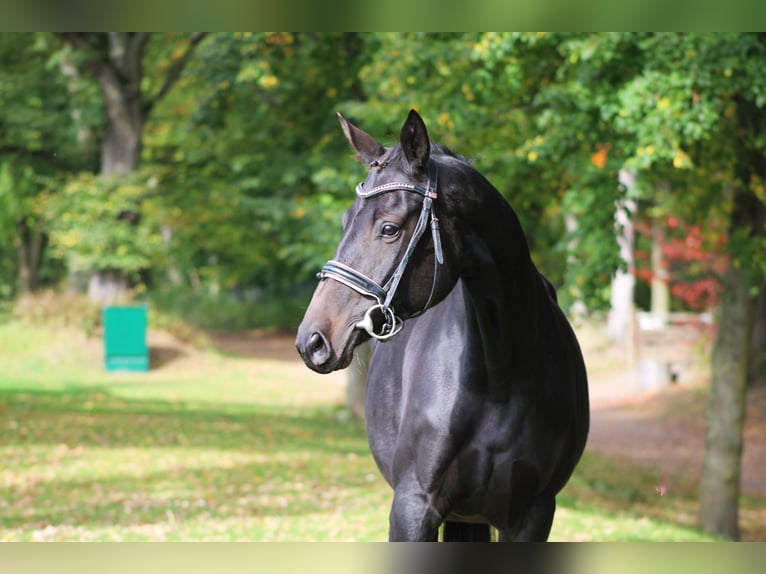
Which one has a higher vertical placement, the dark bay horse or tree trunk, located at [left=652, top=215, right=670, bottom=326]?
tree trunk, located at [left=652, top=215, right=670, bottom=326]

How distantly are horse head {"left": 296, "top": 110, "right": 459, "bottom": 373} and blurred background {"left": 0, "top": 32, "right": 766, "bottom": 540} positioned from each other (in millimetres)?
609


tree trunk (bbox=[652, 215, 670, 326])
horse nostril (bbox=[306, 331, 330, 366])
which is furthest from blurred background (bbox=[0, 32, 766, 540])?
horse nostril (bbox=[306, 331, 330, 366])

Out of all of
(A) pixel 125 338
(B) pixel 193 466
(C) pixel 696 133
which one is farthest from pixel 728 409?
(A) pixel 125 338

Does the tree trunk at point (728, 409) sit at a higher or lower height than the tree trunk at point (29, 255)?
lower

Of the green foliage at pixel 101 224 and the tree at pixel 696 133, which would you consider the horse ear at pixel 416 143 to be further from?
the green foliage at pixel 101 224

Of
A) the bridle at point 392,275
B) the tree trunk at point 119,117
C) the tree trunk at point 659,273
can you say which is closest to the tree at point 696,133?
the bridle at point 392,275

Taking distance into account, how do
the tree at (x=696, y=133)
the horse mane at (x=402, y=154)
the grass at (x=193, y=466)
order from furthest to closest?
the grass at (x=193, y=466) → the tree at (x=696, y=133) → the horse mane at (x=402, y=154)

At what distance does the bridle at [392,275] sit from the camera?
2.77 m

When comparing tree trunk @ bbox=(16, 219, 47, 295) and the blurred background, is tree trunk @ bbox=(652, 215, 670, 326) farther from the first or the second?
tree trunk @ bbox=(16, 219, 47, 295)

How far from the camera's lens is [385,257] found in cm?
284

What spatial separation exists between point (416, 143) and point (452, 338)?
0.85m

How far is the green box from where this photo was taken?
21.1 metres

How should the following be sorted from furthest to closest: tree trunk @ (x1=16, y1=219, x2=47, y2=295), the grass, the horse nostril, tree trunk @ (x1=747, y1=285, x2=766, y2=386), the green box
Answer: tree trunk @ (x1=16, y1=219, x2=47, y2=295) → the green box → tree trunk @ (x1=747, y1=285, x2=766, y2=386) → the grass → the horse nostril
